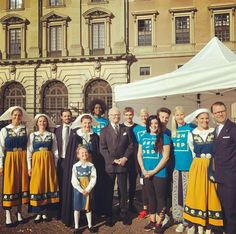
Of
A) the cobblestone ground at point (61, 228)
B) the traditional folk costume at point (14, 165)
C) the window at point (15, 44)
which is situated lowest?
the cobblestone ground at point (61, 228)

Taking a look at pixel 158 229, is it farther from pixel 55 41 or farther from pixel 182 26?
pixel 55 41

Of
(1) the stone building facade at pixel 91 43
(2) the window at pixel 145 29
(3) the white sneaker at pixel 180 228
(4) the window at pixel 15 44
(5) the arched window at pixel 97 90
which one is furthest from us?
(4) the window at pixel 15 44

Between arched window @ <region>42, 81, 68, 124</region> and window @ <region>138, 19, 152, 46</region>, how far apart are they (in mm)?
7718

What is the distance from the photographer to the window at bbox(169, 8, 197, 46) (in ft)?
81.5

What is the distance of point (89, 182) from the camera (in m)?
5.02

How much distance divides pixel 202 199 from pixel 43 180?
8.62ft

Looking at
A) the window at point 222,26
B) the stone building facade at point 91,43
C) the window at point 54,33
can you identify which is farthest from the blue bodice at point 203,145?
the window at point 54,33

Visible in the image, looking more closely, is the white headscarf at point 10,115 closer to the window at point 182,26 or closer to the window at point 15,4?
the window at point 182,26

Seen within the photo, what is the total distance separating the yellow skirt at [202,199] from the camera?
4.24 m

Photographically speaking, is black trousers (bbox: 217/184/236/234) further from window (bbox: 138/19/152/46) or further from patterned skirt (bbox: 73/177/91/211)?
window (bbox: 138/19/152/46)

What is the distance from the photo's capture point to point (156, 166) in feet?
15.7

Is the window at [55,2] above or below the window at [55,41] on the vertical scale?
above

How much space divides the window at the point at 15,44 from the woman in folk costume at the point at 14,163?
79.1 feet

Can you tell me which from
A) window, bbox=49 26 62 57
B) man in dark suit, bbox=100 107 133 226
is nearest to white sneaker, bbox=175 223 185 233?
man in dark suit, bbox=100 107 133 226
